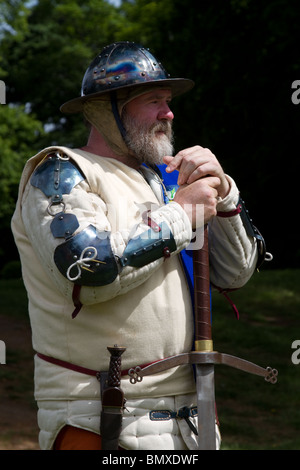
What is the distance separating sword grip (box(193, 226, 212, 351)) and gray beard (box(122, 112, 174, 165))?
0.42 m

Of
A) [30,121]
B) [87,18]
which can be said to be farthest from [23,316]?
[87,18]

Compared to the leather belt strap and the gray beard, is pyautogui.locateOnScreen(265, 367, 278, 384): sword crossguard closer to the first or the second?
the leather belt strap

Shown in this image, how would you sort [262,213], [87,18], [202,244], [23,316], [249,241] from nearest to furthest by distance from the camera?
[202,244] < [249,241] < [23,316] < [262,213] < [87,18]

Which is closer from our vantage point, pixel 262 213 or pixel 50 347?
pixel 50 347

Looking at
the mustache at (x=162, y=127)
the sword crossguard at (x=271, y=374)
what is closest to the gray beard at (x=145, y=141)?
the mustache at (x=162, y=127)

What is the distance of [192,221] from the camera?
10.1 ft

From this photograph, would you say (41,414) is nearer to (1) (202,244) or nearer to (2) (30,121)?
(1) (202,244)

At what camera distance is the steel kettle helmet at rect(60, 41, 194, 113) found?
10.8 feet

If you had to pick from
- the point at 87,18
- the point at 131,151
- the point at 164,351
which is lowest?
the point at 164,351

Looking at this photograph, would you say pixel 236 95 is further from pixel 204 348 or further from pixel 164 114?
pixel 204 348

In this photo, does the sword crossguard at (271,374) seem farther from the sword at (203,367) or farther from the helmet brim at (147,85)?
the helmet brim at (147,85)

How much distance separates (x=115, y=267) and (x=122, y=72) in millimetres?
975

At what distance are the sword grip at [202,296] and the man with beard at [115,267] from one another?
0.06 meters

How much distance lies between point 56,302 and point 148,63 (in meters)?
1.16
